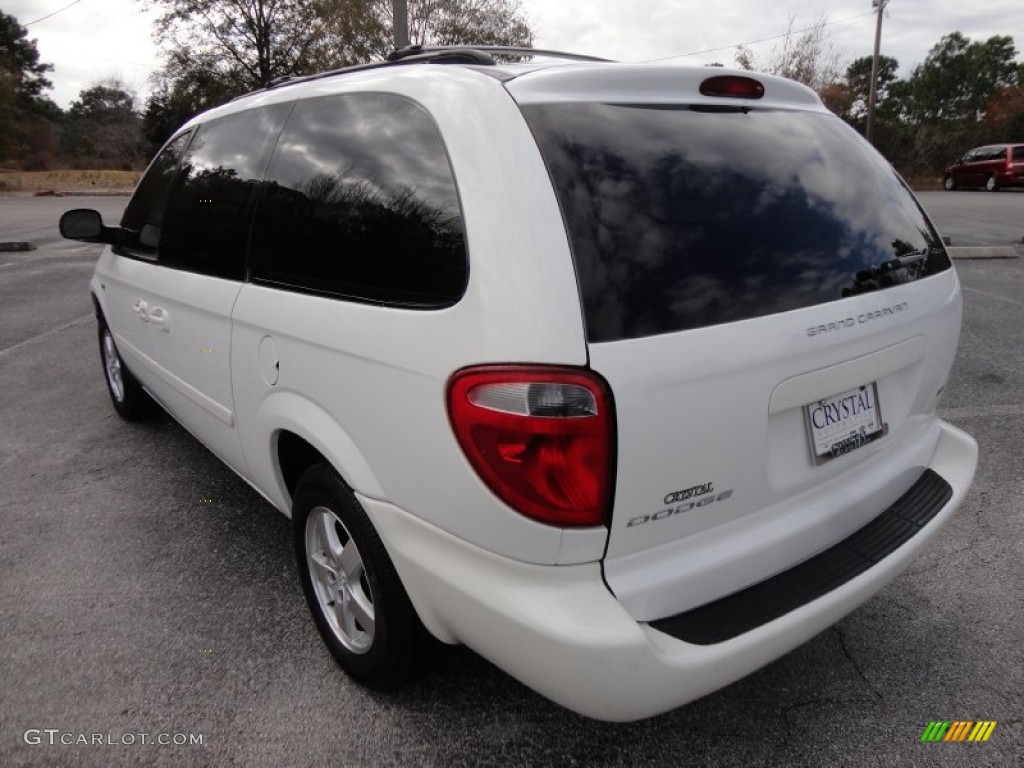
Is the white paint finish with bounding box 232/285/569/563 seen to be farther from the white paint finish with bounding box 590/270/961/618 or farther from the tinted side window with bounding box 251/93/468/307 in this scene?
the white paint finish with bounding box 590/270/961/618

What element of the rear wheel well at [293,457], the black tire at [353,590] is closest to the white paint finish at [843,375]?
the black tire at [353,590]

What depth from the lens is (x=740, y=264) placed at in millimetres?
1666

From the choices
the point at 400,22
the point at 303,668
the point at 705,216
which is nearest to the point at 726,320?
the point at 705,216

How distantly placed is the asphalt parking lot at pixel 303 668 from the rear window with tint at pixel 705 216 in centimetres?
121

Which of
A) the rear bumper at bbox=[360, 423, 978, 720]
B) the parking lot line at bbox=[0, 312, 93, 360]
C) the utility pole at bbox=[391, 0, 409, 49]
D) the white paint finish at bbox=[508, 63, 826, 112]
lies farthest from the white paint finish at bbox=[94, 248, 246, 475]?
the utility pole at bbox=[391, 0, 409, 49]

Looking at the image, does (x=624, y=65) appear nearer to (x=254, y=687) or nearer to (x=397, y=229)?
(x=397, y=229)

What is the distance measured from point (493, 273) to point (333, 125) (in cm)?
93

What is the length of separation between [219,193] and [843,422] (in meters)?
2.31

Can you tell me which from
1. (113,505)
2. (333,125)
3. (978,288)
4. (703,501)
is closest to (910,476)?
(703,501)

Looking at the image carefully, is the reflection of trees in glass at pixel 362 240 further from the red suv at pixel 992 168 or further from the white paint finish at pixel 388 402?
the red suv at pixel 992 168

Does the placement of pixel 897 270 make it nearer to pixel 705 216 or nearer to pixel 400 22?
pixel 705 216

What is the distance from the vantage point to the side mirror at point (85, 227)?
351 cm

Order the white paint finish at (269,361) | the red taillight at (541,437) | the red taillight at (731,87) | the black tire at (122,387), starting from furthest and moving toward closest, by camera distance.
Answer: the black tire at (122,387) < the white paint finish at (269,361) < the red taillight at (731,87) < the red taillight at (541,437)

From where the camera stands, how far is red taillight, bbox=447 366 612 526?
1.42m
